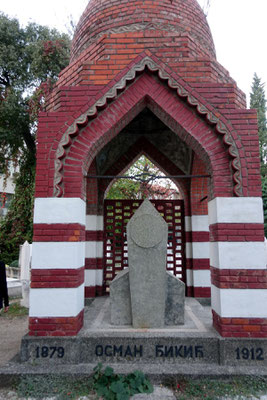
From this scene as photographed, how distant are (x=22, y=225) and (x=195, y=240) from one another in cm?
978

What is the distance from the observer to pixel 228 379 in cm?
307

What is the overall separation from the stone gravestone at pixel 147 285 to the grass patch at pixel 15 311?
12.7 feet

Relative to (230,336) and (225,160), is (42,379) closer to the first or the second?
(230,336)

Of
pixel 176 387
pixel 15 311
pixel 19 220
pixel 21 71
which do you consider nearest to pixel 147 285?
pixel 176 387

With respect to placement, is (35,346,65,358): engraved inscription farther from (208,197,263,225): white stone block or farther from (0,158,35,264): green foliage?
(0,158,35,264): green foliage

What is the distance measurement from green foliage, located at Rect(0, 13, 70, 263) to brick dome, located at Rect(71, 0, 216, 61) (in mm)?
7282

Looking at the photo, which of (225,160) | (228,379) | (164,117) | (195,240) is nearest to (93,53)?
(164,117)

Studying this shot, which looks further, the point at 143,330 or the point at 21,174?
the point at 21,174

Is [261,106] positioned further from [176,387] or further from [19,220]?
[176,387]

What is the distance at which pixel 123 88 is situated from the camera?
3.79 meters

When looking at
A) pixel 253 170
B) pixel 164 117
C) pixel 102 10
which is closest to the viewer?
pixel 253 170

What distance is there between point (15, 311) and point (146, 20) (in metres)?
7.43

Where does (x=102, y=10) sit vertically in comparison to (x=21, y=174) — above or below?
above

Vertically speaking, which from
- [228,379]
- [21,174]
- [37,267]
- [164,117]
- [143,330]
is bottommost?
[228,379]
